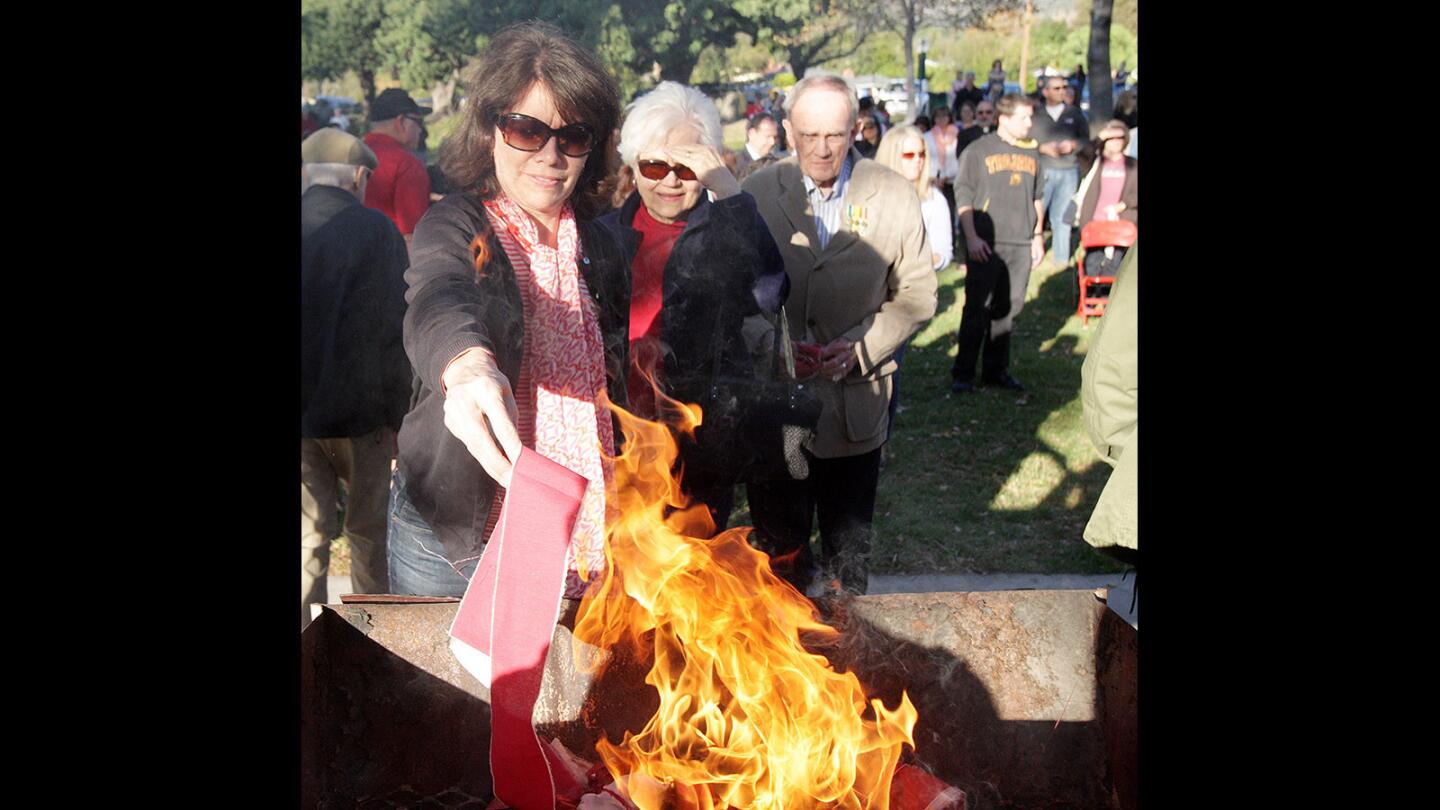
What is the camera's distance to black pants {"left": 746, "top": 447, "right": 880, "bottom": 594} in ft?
12.4

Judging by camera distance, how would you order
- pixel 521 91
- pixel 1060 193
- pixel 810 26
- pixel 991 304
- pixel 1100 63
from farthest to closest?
pixel 1060 193, pixel 991 304, pixel 1100 63, pixel 810 26, pixel 521 91

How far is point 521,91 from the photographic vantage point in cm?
271

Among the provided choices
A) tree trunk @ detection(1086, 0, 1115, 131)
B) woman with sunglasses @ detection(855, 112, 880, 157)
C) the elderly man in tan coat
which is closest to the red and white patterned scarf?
the elderly man in tan coat

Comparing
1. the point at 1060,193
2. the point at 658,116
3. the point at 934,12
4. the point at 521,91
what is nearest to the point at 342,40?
the point at 521,91

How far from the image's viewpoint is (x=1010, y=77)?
1213 cm

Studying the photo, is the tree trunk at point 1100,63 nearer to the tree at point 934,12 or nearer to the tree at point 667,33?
the tree at point 934,12

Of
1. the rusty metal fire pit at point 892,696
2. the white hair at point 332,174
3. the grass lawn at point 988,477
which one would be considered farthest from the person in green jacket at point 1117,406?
the white hair at point 332,174

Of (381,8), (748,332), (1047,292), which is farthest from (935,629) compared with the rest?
(1047,292)

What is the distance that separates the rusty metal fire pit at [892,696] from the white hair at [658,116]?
1.19 meters

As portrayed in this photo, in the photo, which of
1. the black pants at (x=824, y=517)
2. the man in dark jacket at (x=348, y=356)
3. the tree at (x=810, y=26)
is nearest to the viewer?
the tree at (x=810, y=26)

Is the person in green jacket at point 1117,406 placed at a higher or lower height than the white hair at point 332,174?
lower

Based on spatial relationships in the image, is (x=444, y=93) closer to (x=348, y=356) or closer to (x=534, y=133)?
(x=534, y=133)

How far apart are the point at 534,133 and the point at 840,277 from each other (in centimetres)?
145

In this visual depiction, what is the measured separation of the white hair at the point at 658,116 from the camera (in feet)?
9.73
